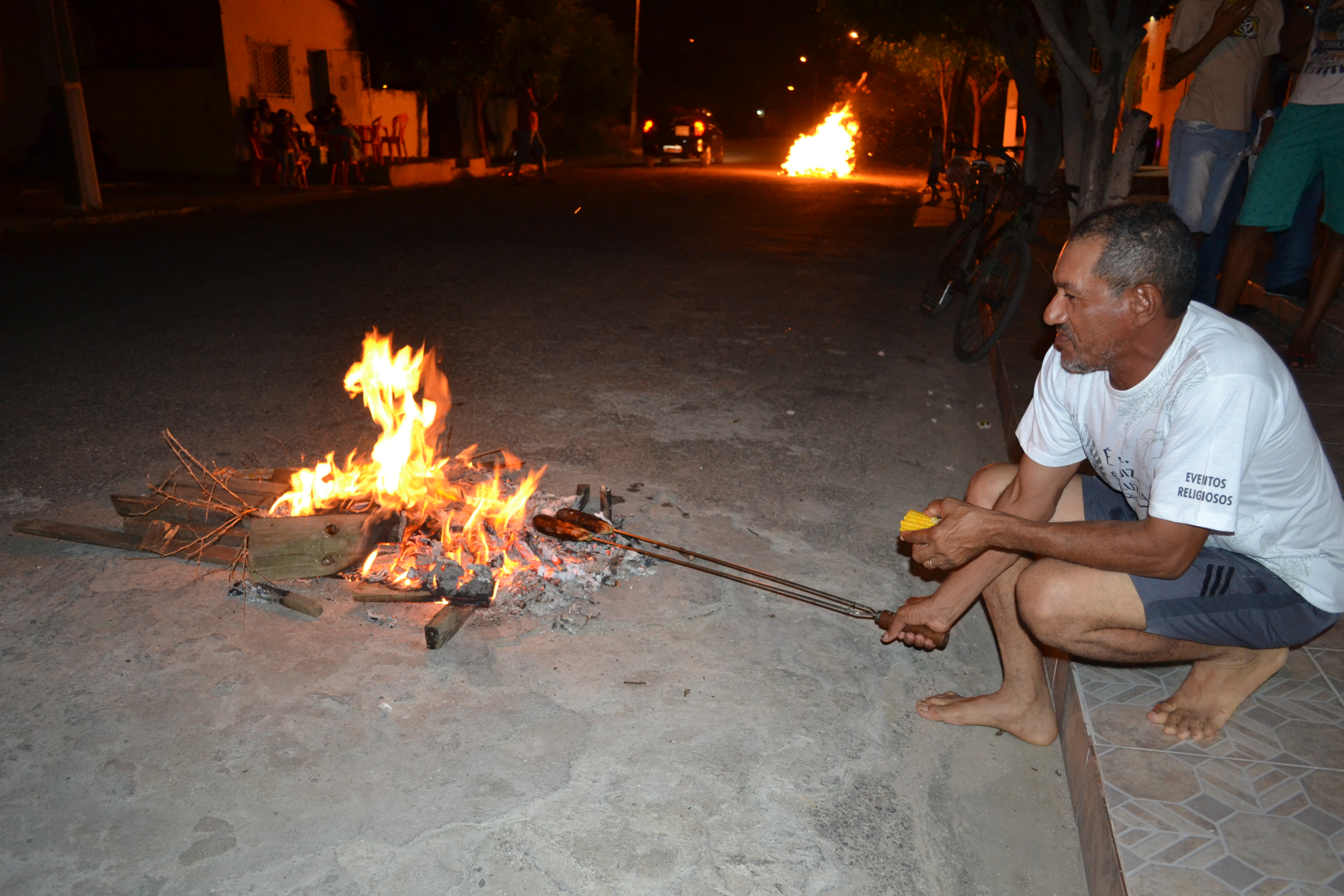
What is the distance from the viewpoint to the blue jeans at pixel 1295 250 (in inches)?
260

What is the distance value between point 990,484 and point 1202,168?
14.3ft

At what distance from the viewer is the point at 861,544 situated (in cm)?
435

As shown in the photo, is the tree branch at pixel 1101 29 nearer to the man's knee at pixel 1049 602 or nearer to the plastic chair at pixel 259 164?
the man's knee at pixel 1049 602

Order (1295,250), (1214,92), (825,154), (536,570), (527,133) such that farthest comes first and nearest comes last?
(825,154) < (527,133) < (1295,250) < (1214,92) < (536,570)

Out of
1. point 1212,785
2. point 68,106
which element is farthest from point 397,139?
point 1212,785

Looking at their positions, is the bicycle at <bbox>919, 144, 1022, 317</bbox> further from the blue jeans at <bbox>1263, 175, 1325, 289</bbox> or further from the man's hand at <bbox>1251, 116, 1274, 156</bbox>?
the blue jeans at <bbox>1263, 175, 1325, 289</bbox>

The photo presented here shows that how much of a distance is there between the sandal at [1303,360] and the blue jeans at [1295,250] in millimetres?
1137

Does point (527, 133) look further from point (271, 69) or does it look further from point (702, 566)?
point (702, 566)

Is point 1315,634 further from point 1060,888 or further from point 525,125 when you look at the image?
point 525,125

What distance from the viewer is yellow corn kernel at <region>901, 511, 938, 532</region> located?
2.96 metres

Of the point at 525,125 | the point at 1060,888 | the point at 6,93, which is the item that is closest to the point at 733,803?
the point at 1060,888

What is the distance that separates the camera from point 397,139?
27.0 m

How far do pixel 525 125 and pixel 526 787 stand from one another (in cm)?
2202

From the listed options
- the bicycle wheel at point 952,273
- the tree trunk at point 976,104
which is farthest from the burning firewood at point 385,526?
the tree trunk at point 976,104
